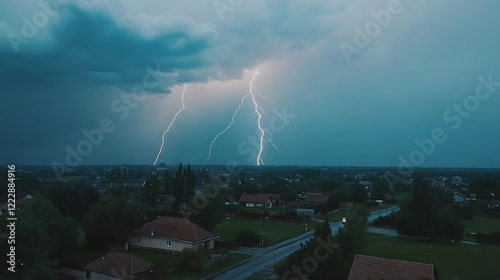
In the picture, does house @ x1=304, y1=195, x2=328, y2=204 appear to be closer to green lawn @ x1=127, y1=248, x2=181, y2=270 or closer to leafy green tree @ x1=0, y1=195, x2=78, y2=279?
green lawn @ x1=127, y1=248, x2=181, y2=270

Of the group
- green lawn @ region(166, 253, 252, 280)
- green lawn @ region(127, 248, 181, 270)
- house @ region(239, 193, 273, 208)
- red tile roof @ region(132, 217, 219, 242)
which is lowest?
green lawn @ region(166, 253, 252, 280)

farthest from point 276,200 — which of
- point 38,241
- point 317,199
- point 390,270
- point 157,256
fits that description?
point 390,270

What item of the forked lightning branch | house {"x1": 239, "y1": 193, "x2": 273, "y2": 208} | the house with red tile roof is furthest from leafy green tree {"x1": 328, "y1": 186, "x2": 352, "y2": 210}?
the forked lightning branch

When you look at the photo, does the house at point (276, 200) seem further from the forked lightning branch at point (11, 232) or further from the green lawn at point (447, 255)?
the forked lightning branch at point (11, 232)

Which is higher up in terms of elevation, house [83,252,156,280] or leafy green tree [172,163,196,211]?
leafy green tree [172,163,196,211]

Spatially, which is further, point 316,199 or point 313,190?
point 313,190

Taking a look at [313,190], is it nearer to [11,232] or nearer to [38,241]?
[38,241]

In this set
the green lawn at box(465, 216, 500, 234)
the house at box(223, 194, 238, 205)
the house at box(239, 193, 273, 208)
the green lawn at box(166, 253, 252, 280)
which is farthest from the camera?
the house at box(223, 194, 238, 205)
